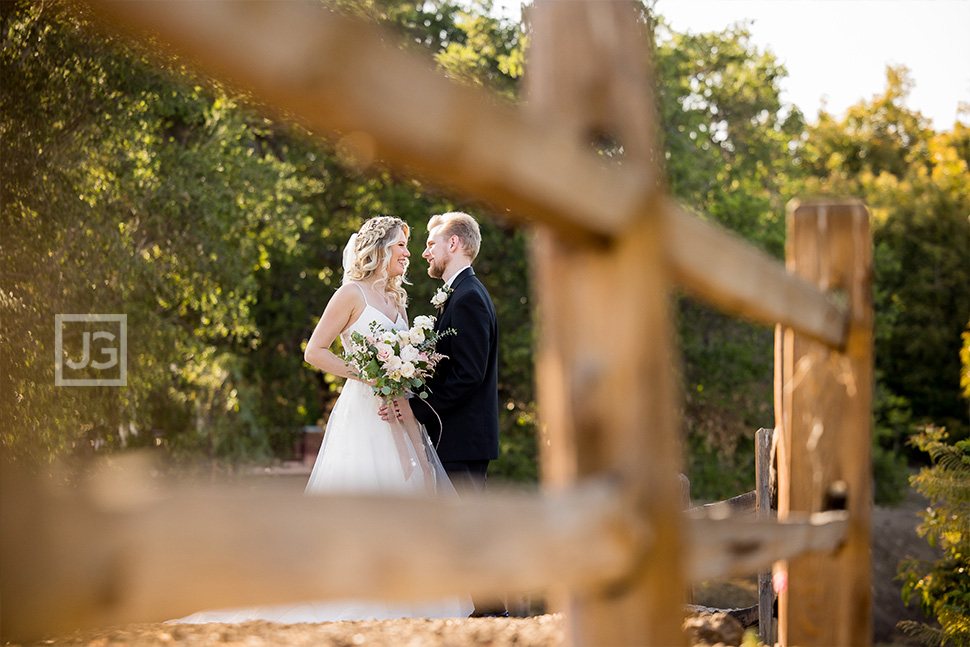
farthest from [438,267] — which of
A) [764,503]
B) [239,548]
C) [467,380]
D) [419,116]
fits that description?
[239,548]

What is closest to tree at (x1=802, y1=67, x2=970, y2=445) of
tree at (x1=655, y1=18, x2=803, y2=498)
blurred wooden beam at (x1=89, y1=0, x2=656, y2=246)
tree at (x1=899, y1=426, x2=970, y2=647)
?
tree at (x1=655, y1=18, x2=803, y2=498)

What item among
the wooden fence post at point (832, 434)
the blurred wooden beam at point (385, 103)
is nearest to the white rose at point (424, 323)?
the wooden fence post at point (832, 434)

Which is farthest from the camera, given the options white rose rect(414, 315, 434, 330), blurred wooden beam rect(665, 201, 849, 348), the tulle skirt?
the tulle skirt

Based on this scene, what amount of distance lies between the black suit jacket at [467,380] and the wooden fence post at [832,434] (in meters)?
2.71

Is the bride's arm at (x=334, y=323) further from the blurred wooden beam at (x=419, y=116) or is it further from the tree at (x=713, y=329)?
the tree at (x=713, y=329)

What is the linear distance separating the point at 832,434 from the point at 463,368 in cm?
290

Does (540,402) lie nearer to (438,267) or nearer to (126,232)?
(438,267)

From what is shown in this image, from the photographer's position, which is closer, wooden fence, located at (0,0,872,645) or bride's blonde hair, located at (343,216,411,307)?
wooden fence, located at (0,0,872,645)

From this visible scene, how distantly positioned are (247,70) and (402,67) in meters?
0.20

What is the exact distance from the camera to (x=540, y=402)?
1.58 m

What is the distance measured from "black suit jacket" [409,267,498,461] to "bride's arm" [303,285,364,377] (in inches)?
25.0

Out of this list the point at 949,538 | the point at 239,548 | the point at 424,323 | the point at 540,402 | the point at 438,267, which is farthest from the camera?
the point at 949,538

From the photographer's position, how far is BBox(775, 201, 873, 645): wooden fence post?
2828 millimetres

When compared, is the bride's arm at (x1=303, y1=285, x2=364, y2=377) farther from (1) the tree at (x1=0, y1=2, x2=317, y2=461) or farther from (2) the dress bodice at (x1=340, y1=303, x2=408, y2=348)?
(1) the tree at (x1=0, y1=2, x2=317, y2=461)
